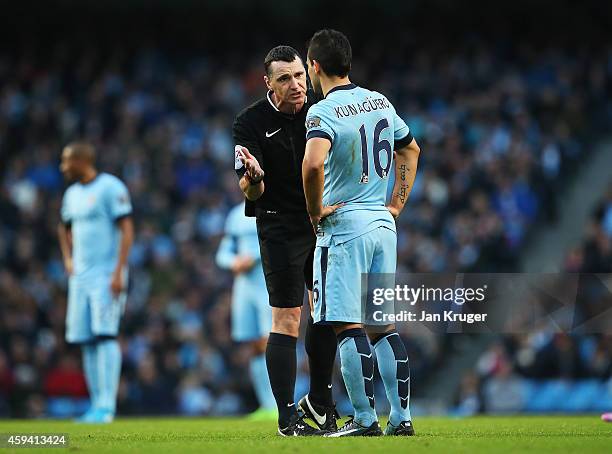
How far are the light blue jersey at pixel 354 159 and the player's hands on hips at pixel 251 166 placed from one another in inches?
18.5

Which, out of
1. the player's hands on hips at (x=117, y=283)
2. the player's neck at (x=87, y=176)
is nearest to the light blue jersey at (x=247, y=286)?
the player's hands on hips at (x=117, y=283)

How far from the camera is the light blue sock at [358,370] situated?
6.46 meters

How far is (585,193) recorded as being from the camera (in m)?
18.2

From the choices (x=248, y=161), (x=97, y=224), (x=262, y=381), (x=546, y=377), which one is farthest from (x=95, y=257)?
(x=546, y=377)

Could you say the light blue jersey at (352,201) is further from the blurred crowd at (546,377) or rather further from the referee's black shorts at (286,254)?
the blurred crowd at (546,377)

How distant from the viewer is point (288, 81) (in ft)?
23.7

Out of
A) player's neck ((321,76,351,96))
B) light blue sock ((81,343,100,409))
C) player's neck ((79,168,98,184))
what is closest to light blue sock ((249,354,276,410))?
light blue sock ((81,343,100,409))

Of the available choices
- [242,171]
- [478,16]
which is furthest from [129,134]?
[242,171]

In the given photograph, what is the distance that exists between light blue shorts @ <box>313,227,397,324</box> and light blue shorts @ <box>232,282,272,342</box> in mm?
4845

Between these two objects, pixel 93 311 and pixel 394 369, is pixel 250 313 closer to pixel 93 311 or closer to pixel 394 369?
pixel 93 311

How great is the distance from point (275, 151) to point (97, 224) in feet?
12.6

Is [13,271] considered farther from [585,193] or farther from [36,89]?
[585,193]

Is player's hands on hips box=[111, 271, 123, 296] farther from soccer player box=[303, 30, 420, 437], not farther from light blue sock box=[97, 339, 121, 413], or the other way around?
soccer player box=[303, 30, 420, 437]

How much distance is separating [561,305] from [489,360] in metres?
7.21
